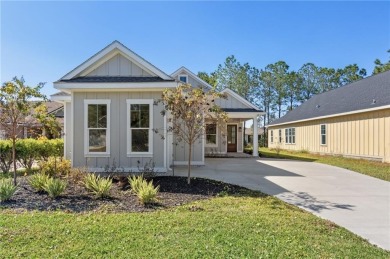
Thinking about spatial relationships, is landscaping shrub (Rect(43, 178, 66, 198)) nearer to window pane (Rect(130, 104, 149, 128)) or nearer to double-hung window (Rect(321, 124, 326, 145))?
window pane (Rect(130, 104, 149, 128))

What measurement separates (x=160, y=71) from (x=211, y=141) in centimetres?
1097

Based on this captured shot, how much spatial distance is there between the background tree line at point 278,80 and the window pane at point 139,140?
36300 mm

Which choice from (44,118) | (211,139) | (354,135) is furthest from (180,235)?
(354,135)

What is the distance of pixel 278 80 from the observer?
47.2 meters

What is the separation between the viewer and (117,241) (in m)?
4.00

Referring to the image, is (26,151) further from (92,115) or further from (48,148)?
(92,115)

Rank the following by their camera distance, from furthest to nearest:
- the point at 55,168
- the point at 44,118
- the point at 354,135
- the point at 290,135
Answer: the point at 290,135 < the point at 354,135 < the point at 55,168 < the point at 44,118

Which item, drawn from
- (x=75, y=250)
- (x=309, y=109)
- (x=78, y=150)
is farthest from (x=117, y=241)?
(x=309, y=109)

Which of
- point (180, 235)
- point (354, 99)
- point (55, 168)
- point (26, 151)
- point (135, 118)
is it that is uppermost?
point (354, 99)

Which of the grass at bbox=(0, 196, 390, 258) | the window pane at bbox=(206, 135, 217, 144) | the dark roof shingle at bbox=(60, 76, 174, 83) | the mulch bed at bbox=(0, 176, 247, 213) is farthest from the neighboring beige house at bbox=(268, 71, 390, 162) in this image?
the dark roof shingle at bbox=(60, 76, 174, 83)

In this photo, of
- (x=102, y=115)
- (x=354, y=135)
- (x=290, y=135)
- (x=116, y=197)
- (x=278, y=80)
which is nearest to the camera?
(x=116, y=197)

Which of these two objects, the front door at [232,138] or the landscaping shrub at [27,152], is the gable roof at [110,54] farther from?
the front door at [232,138]

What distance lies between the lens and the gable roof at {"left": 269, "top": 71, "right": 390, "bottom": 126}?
16.2m

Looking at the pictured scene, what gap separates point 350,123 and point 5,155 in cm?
2066
